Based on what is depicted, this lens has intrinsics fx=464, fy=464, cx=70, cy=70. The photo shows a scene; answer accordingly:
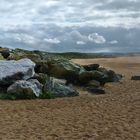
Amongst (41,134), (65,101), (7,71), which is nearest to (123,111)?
(65,101)

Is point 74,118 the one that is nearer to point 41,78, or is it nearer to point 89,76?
point 41,78

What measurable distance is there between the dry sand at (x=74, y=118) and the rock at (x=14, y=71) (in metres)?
2.57

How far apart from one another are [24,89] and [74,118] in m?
5.02

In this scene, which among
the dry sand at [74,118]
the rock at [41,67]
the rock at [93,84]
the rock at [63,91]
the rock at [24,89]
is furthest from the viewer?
the rock at [41,67]

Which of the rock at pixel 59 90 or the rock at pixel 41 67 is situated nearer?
the rock at pixel 59 90

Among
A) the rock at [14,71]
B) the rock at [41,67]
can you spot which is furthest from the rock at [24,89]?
the rock at [41,67]

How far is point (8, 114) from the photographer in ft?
55.0

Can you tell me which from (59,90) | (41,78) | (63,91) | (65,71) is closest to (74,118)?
(63,91)

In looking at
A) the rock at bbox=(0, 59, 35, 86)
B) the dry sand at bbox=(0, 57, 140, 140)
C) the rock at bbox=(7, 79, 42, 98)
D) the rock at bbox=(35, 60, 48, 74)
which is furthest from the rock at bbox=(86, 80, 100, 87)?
the rock at bbox=(7, 79, 42, 98)

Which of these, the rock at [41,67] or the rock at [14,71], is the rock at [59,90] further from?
the rock at [41,67]

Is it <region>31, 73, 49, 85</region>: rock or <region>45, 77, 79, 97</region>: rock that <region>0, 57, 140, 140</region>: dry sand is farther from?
<region>31, 73, 49, 85</region>: rock

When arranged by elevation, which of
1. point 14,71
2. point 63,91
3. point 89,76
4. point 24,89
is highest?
point 14,71

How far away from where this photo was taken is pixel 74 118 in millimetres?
16109

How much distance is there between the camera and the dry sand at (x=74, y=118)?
13.6m
